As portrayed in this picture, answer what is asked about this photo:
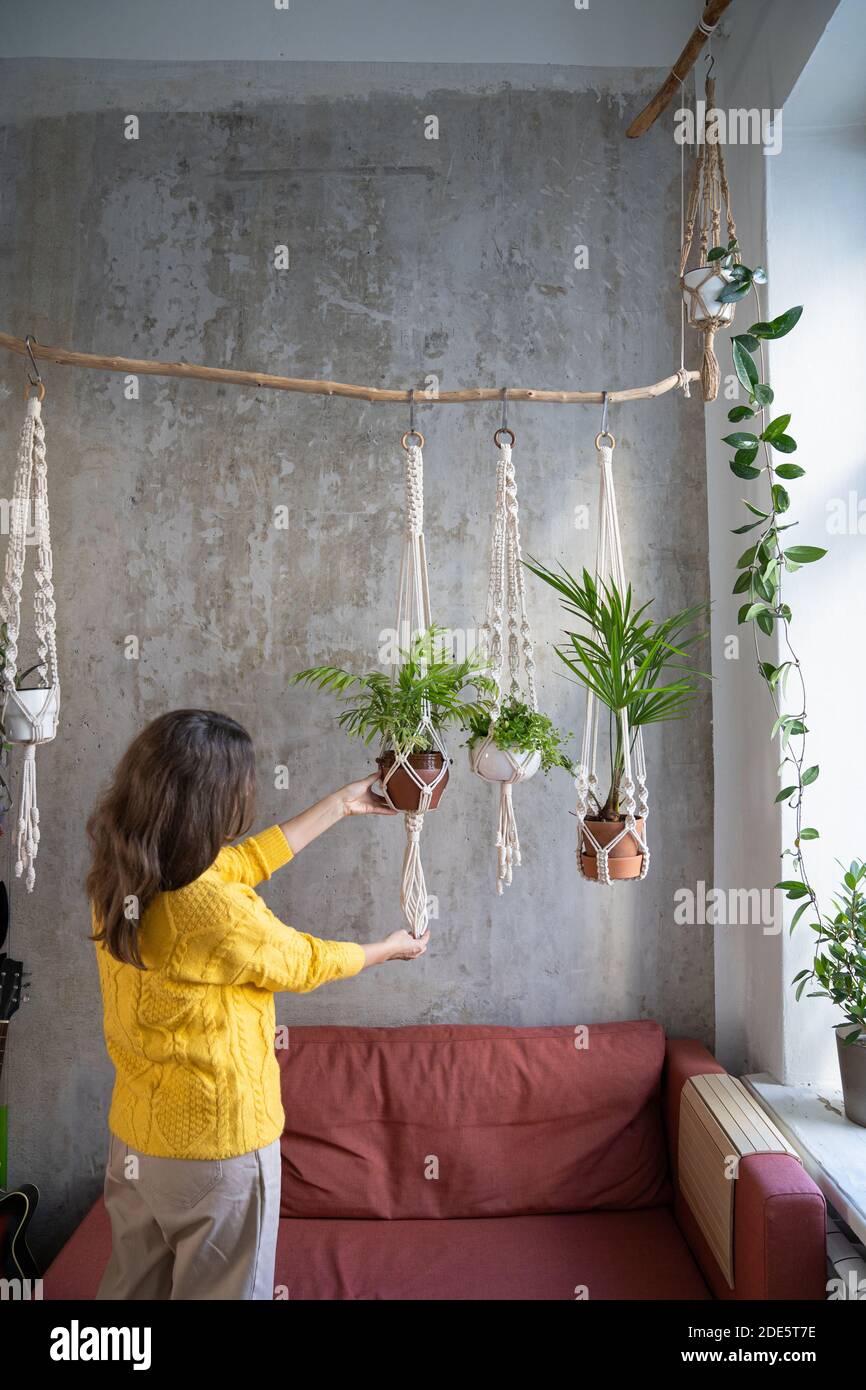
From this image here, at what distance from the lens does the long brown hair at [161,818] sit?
171 centimetres

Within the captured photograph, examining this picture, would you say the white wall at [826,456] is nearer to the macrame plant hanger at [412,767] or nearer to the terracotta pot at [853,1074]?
the terracotta pot at [853,1074]

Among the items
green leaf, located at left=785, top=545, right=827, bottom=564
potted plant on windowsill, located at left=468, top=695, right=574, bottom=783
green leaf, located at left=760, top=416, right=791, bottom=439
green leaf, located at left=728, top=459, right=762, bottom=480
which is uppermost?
green leaf, located at left=760, top=416, right=791, bottom=439

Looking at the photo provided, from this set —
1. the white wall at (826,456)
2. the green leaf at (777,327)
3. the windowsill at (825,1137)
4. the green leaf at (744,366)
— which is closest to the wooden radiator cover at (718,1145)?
the windowsill at (825,1137)

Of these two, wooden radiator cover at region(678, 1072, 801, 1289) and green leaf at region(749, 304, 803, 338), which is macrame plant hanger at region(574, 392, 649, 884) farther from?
wooden radiator cover at region(678, 1072, 801, 1289)

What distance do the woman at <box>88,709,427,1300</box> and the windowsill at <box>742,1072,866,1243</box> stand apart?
45.4 inches

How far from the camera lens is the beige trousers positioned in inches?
68.6

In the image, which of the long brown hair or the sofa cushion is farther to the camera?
the sofa cushion

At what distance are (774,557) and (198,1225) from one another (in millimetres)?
1873

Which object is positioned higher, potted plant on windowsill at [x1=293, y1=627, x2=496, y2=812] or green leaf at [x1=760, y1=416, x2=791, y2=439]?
green leaf at [x1=760, y1=416, x2=791, y2=439]

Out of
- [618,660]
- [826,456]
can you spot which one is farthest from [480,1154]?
[826,456]

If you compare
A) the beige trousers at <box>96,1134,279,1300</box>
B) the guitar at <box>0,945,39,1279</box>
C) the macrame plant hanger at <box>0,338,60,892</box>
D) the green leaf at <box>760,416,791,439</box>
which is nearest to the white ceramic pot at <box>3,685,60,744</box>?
the macrame plant hanger at <box>0,338,60,892</box>

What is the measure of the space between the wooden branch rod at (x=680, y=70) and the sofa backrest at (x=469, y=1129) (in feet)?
8.49
